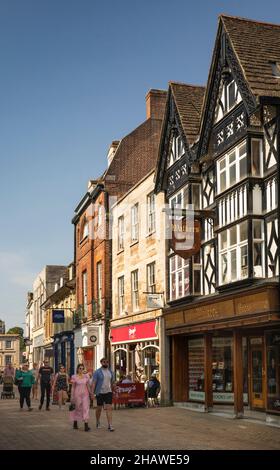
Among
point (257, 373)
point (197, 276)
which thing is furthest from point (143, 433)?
point (197, 276)

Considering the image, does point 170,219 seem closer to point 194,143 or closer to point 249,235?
point 194,143

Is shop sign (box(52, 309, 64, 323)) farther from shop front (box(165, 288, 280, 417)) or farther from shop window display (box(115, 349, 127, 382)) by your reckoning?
shop front (box(165, 288, 280, 417))

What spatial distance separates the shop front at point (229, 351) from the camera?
20.0 meters

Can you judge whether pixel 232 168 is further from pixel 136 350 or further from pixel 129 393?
pixel 136 350

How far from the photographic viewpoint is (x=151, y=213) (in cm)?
3150

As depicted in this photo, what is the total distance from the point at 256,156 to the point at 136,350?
14177mm

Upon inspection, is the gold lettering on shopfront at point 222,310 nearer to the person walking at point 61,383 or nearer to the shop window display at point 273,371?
the shop window display at point 273,371

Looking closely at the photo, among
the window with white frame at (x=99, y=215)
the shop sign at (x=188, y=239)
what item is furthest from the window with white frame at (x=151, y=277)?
the window with white frame at (x=99, y=215)

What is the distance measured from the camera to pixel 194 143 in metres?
25.9

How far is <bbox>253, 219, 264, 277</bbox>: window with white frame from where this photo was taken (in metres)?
20.0

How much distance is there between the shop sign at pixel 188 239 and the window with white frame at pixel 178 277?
1540 mm

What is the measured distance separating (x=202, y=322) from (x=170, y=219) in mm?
4736
